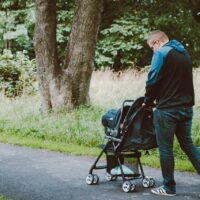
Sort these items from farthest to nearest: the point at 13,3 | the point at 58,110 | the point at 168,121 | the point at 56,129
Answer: the point at 13,3
the point at 58,110
the point at 56,129
the point at 168,121

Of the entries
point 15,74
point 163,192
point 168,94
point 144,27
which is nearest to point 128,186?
point 163,192

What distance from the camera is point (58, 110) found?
541 inches

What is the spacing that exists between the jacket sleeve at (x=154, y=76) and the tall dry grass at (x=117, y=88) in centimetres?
693

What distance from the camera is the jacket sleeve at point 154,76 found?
6.59 meters

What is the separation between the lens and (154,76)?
6.64m

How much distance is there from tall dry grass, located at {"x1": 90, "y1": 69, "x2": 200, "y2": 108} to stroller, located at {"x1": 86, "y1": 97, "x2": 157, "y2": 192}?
255 inches

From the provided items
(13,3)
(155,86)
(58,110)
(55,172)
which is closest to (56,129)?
(58,110)

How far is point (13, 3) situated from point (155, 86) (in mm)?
19562

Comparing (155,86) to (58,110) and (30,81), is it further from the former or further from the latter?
(30,81)

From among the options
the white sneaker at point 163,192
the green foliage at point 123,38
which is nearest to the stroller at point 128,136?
the white sneaker at point 163,192

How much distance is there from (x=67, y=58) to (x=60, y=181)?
660 centimetres

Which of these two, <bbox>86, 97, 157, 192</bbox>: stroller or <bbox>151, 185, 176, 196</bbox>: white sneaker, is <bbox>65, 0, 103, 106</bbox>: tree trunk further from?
<bbox>151, 185, 176, 196</bbox>: white sneaker

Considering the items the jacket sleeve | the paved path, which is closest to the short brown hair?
the jacket sleeve

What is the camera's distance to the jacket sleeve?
6.59 meters
